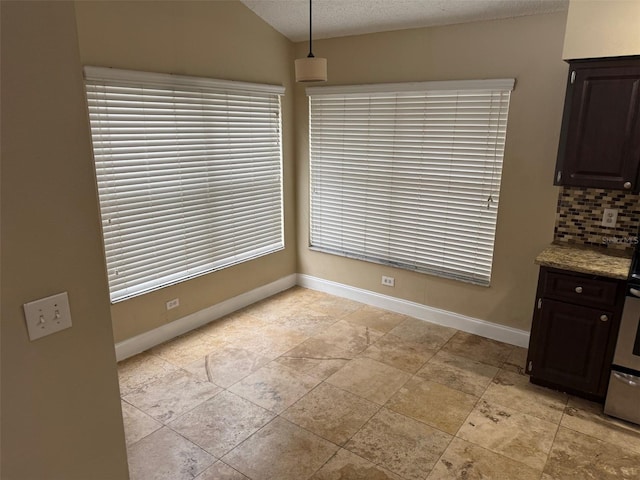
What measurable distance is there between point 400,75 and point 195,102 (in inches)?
68.5

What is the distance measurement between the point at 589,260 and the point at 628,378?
0.73 metres

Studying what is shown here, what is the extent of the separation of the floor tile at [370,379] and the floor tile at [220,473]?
0.99 m

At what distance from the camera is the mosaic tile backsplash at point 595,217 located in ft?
9.86

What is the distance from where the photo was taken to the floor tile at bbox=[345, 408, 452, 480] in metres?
2.37

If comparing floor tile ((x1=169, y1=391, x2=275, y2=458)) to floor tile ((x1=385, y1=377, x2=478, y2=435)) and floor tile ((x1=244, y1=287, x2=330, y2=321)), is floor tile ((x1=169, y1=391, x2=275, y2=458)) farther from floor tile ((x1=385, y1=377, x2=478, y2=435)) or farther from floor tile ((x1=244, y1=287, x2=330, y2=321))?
floor tile ((x1=244, y1=287, x2=330, y2=321))

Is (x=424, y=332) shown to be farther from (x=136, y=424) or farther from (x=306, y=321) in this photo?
(x=136, y=424)

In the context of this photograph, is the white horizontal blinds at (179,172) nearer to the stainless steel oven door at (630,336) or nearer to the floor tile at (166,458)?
the floor tile at (166,458)

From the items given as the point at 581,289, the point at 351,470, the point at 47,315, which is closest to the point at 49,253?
the point at 47,315

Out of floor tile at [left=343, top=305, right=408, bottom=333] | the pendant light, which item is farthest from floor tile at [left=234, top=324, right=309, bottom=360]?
the pendant light

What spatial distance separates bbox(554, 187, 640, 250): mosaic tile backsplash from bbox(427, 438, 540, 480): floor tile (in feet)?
5.57

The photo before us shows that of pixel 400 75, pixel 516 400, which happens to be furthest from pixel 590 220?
pixel 400 75

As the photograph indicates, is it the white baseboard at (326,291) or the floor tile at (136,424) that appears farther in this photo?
the white baseboard at (326,291)

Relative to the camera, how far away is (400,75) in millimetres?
3807

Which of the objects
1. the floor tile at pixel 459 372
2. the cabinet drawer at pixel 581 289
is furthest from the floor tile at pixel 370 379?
the cabinet drawer at pixel 581 289
